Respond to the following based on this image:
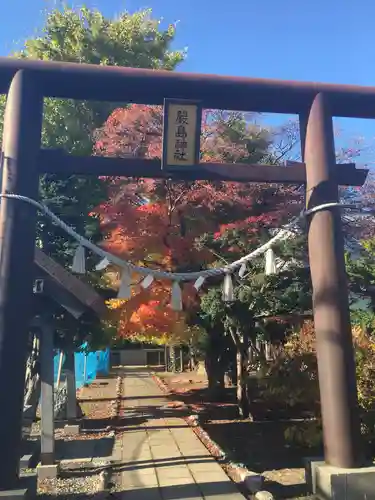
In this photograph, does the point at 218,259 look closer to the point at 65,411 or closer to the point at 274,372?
the point at 274,372

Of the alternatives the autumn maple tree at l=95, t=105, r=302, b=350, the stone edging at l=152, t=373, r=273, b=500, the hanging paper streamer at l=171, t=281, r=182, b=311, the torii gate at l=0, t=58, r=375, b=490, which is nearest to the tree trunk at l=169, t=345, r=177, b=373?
the autumn maple tree at l=95, t=105, r=302, b=350

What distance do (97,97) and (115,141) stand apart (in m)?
7.57

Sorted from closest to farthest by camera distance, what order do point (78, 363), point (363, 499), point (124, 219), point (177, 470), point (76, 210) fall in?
point (363, 499) < point (177, 470) < point (124, 219) < point (76, 210) < point (78, 363)


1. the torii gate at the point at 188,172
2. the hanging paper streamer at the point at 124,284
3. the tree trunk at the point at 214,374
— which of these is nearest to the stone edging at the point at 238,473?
the torii gate at the point at 188,172

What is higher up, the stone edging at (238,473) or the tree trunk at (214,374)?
the tree trunk at (214,374)

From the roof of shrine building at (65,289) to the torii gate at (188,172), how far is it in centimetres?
155

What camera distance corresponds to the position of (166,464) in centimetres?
831

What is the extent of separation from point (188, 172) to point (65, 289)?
2.68 m

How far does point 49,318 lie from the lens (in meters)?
8.72

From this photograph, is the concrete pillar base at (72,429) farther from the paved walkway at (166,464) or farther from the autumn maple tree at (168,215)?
the autumn maple tree at (168,215)

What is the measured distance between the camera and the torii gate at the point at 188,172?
5656mm

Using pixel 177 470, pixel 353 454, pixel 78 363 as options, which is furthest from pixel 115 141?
pixel 78 363

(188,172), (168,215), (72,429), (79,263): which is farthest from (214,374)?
(188,172)

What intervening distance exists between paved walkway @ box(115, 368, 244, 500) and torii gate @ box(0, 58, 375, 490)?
1.86 metres
